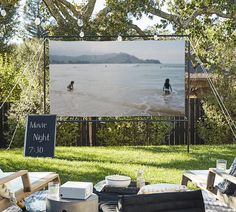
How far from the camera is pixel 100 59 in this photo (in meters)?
9.35

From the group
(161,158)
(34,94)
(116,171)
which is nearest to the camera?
(116,171)

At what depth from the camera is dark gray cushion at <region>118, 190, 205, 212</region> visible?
3.11m

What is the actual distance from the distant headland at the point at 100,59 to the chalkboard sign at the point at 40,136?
1.54 metres

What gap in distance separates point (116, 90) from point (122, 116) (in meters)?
0.51

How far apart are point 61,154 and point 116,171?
2081mm

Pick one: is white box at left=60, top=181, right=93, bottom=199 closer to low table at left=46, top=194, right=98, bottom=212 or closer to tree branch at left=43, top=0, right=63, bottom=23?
low table at left=46, top=194, right=98, bottom=212

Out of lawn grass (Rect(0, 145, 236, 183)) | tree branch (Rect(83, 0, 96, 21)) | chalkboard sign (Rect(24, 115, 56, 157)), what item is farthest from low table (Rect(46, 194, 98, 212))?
tree branch (Rect(83, 0, 96, 21))

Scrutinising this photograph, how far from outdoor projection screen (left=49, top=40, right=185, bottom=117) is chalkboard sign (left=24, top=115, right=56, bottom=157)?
1.12 metres

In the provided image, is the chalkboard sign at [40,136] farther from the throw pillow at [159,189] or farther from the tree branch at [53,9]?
the throw pillow at [159,189]

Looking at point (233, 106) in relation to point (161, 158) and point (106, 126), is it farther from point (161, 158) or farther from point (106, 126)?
point (161, 158)

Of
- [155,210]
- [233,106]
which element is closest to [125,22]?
[233,106]

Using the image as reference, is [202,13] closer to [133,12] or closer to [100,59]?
[133,12]

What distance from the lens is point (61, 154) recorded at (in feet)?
29.5

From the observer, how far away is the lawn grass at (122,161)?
693 cm
